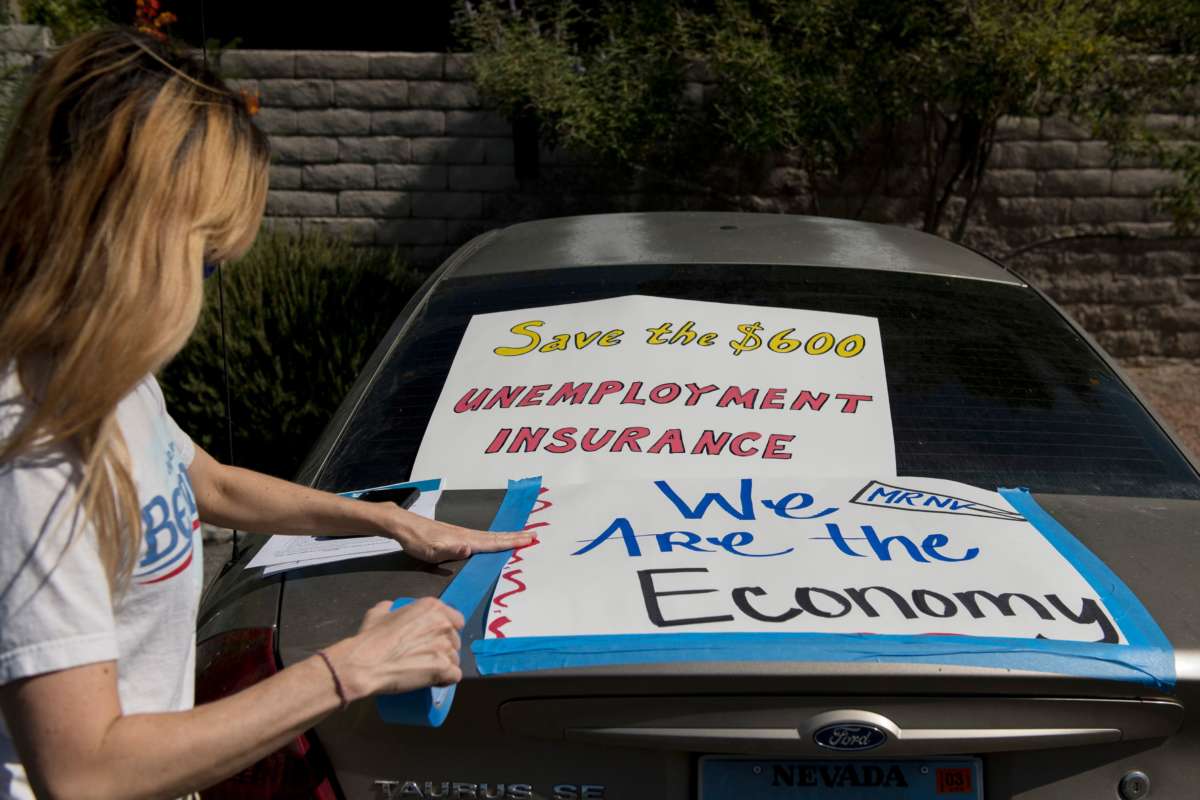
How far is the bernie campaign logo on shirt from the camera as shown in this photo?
1479mm

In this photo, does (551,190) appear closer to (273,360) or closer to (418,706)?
(273,360)

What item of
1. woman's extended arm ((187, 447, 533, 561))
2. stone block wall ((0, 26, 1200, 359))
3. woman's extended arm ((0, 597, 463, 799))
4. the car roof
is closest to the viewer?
woman's extended arm ((0, 597, 463, 799))

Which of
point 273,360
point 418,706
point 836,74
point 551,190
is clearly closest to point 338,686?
point 418,706

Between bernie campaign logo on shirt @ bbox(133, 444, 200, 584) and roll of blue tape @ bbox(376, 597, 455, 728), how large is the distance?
1.04 ft

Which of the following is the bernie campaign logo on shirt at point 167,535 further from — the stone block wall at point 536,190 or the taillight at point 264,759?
the stone block wall at point 536,190

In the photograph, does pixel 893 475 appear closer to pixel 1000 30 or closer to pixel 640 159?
pixel 1000 30

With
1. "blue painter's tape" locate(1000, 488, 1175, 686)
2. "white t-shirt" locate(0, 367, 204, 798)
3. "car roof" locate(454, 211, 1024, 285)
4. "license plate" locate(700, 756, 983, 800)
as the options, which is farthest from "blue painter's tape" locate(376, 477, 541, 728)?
"car roof" locate(454, 211, 1024, 285)

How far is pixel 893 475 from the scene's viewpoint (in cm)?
242

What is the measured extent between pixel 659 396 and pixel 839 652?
997 mm

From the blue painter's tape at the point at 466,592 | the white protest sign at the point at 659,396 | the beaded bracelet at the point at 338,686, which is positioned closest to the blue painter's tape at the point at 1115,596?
the white protest sign at the point at 659,396

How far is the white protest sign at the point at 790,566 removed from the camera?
1.83 meters

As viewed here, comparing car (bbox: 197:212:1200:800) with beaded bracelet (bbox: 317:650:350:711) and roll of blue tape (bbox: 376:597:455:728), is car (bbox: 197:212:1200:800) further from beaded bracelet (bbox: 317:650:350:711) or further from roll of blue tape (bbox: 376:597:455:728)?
beaded bracelet (bbox: 317:650:350:711)

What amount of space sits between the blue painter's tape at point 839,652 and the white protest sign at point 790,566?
0.07 feet

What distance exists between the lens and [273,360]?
6.51 meters
